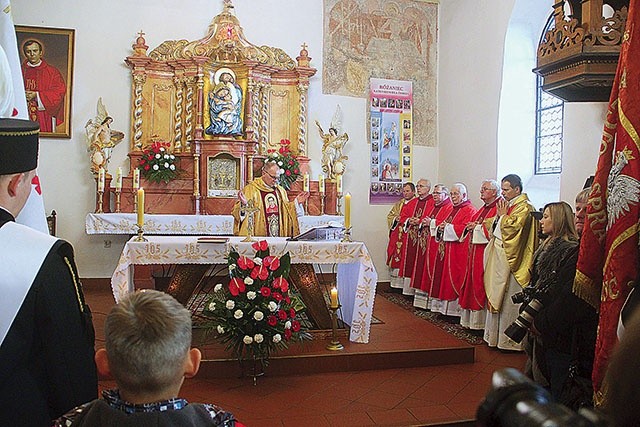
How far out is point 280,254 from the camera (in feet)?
17.6

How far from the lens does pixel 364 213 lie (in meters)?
10.0

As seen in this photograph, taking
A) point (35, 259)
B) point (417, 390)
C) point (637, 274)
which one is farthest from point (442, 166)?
point (35, 259)

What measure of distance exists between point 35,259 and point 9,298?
0.44ft

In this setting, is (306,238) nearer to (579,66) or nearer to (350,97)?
(579,66)

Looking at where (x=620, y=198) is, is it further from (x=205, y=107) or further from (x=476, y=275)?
(x=205, y=107)

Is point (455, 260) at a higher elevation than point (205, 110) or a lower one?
lower

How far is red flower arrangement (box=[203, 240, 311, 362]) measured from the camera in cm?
454

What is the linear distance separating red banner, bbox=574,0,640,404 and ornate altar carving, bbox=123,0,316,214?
686 cm

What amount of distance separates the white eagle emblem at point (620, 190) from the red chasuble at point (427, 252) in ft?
15.7

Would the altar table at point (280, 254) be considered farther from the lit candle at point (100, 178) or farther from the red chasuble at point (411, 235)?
the lit candle at point (100, 178)

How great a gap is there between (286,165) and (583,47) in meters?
5.84

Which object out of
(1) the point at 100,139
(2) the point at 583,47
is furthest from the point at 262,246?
(1) the point at 100,139

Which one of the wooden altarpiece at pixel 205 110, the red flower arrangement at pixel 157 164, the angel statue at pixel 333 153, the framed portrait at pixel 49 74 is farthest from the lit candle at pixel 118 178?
the angel statue at pixel 333 153

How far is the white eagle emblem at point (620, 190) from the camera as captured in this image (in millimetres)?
2699
